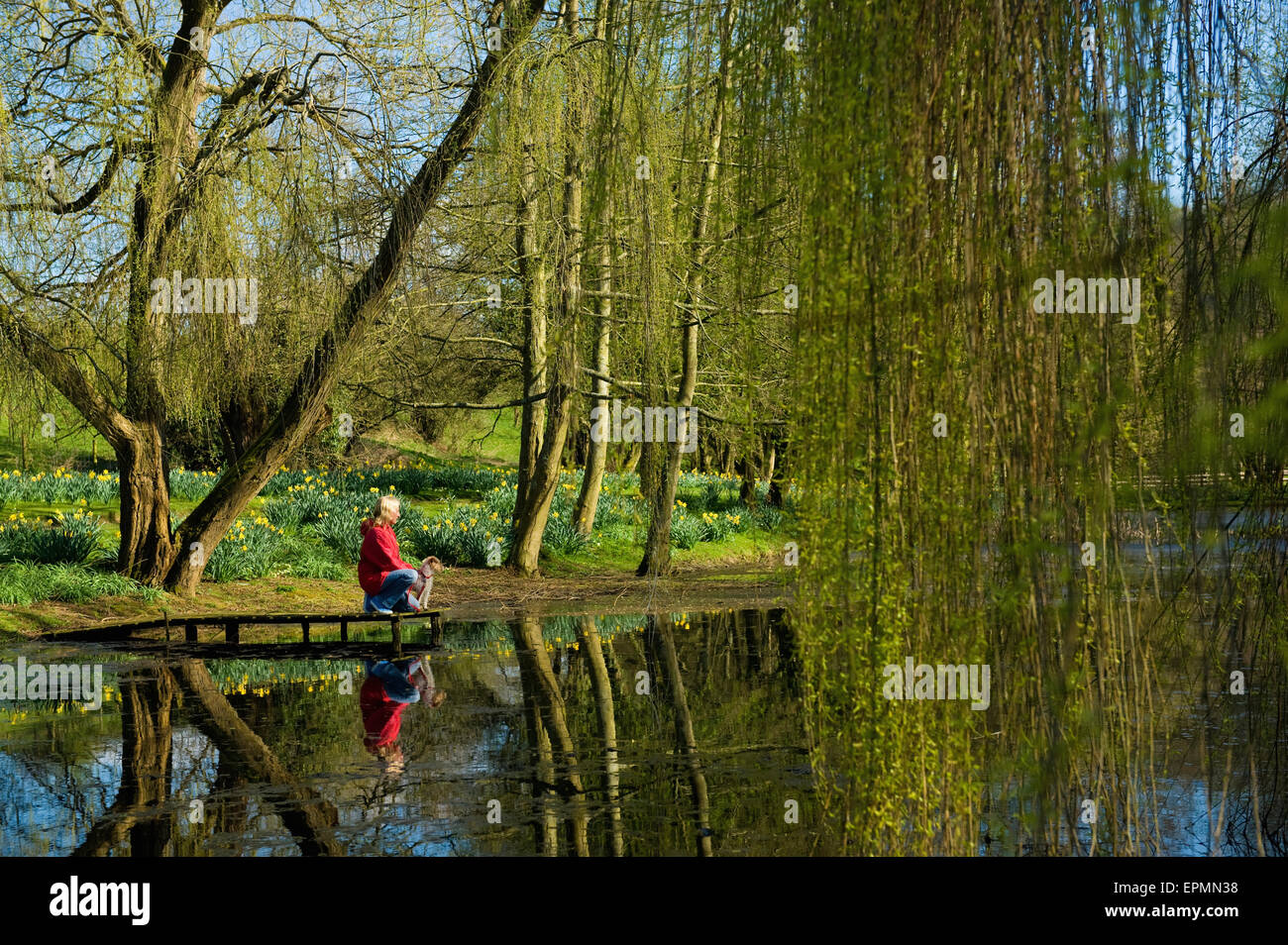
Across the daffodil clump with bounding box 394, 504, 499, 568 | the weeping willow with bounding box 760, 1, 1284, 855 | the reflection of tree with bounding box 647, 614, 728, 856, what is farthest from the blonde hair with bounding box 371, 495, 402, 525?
the weeping willow with bounding box 760, 1, 1284, 855

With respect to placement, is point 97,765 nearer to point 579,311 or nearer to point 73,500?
point 579,311

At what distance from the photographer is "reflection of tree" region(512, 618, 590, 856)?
5738 mm

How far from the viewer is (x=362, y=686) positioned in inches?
396

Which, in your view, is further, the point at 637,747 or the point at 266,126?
the point at 266,126

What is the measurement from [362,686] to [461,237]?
6988 mm

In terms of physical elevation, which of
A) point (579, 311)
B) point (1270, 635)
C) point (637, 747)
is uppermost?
point (579, 311)

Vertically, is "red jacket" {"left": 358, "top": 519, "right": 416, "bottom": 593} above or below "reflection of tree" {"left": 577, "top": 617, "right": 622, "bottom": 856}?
above

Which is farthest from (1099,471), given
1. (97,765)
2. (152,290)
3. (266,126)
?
(152,290)

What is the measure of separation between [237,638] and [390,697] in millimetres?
3163

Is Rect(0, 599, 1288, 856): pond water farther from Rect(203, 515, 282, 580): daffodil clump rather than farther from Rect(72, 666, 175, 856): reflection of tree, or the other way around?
Rect(203, 515, 282, 580): daffodil clump

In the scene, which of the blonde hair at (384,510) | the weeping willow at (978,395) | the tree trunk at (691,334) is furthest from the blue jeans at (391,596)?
the weeping willow at (978,395)

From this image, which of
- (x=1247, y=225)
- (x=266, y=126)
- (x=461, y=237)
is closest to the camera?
(x=1247, y=225)

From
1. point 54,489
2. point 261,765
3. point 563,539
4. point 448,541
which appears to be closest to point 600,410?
point 563,539

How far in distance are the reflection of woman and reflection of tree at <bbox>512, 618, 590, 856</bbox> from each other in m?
0.78
